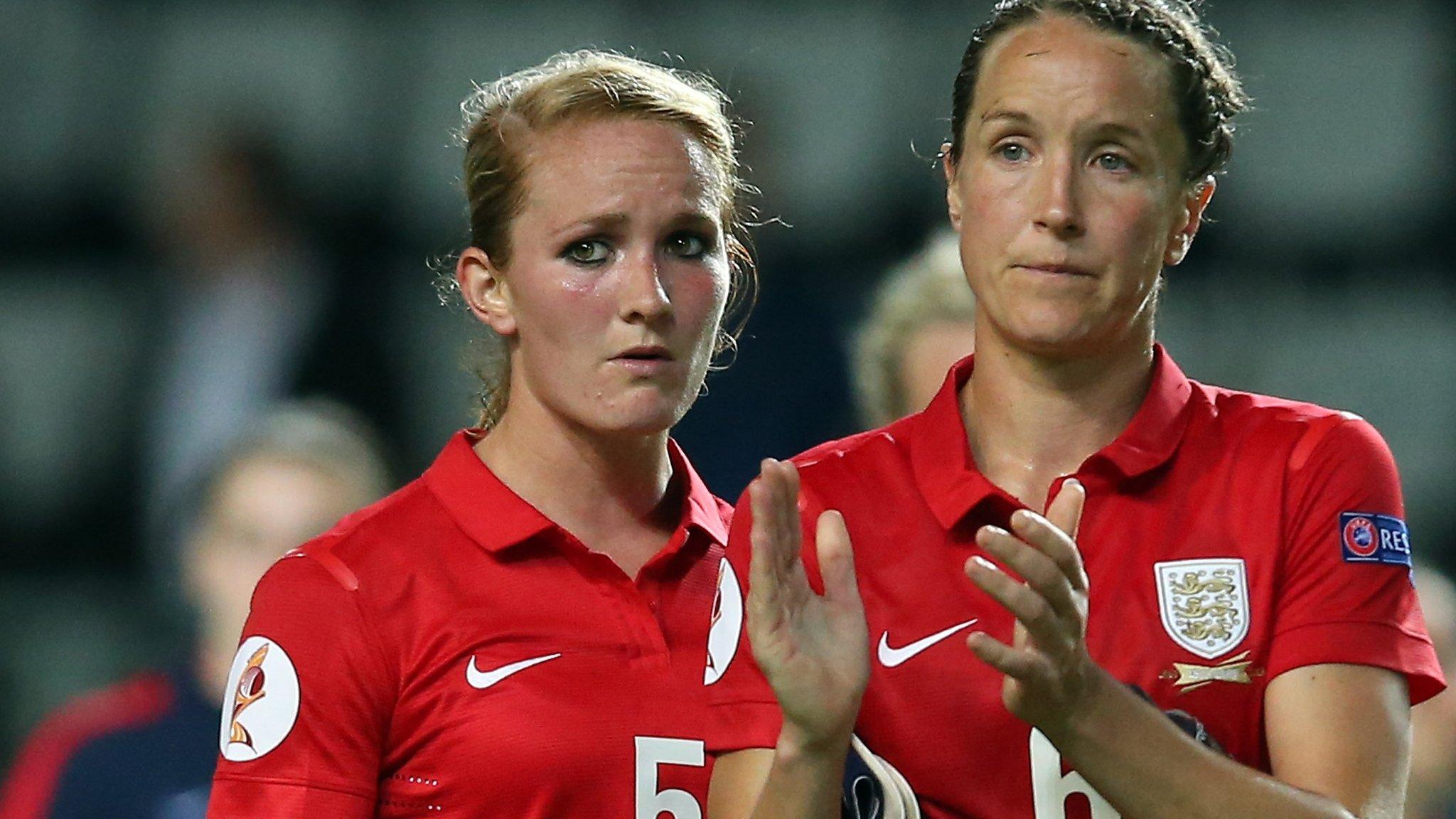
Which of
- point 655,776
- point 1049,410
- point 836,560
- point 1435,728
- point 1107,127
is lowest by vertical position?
point 1435,728

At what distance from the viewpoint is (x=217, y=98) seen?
19.1ft

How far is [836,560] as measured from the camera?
2260mm

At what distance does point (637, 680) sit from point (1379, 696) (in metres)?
0.93

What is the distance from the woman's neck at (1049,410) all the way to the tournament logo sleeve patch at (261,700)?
899 mm

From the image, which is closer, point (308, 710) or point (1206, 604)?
point (1206, 604)

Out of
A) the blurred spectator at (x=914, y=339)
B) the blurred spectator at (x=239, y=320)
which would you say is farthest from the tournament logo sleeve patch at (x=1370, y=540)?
the blurred spectator at (x=239, y=320)

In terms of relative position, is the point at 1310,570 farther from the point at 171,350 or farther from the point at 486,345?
the point at 171,350

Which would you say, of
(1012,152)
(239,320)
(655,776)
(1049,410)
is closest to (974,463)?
(1049,410)

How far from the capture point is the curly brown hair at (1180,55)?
8.02 feet

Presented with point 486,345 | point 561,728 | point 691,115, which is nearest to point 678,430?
point 486,345

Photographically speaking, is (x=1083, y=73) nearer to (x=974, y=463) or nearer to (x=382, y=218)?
(x=974, y=463)

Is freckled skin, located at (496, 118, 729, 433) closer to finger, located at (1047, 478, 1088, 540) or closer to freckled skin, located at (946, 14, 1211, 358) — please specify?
freckled skin, located at (946, 14, 1211, 358)

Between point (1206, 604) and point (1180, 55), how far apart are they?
63cm

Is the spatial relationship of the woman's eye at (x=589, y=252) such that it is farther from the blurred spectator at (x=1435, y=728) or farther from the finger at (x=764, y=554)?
the blurred spectator at (x=1435, y=728)
